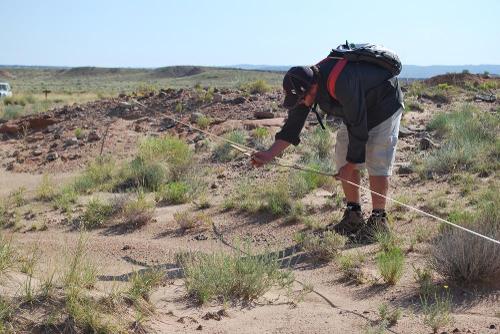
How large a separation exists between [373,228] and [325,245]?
0.57m

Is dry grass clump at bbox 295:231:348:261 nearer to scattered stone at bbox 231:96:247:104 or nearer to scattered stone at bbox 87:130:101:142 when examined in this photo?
scattered stone at bbox 87:130:101:142

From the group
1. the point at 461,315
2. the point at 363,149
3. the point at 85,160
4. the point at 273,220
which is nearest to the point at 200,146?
the point at 85,160

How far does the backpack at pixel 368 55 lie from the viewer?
17.4 ft

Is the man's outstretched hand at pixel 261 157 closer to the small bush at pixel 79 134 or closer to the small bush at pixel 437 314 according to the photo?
the small bush at pixel 437 314

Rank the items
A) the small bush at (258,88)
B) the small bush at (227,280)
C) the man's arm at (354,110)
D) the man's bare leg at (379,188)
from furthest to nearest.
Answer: the small bush at (258,88) → the man's bare leg at (379,188) → the man's arm at (354,110) → the small bush at (227,280)

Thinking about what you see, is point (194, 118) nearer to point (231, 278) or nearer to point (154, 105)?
point (154, 105)

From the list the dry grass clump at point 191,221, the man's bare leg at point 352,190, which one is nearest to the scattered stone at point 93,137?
the dry grass clump at point 191,221

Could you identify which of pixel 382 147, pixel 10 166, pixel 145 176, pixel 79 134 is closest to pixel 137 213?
pixel 145 176

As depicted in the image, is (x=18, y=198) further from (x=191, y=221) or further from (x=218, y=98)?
(x=218, y=98)

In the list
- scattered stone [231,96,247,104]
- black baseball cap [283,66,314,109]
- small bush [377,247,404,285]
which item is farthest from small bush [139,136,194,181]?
small bush [377,247,404,285]

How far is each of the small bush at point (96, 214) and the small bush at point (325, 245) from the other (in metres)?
2.62

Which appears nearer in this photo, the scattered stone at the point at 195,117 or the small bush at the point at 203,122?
the small bush at the point at 203,122

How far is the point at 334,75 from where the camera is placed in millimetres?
5195

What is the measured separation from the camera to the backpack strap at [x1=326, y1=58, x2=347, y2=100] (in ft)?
17.0
